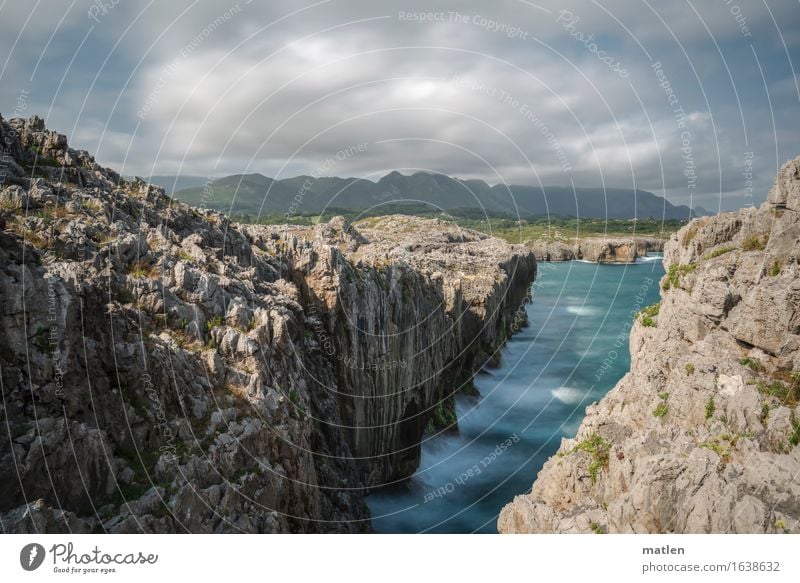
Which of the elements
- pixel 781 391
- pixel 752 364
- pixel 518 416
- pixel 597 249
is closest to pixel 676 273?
pixel 752 364

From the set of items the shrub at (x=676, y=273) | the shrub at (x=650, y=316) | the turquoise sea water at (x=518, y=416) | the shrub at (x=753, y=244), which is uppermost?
the shrub at (x=753, y=244)

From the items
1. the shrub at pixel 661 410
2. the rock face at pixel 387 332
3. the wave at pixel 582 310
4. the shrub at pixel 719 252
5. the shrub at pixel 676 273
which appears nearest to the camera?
the shrub at pixel 661 410

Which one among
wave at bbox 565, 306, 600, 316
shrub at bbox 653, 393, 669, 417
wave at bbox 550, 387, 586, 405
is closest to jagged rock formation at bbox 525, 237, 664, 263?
wave at bbox 565, 306, 600, 316

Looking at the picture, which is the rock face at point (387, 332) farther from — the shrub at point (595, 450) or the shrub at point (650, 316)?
the shrub at point (650, 316)

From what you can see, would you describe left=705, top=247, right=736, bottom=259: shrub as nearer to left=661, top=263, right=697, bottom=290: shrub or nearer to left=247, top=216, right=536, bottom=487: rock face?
left=661, top=263, right=697, bottom=290: shrub

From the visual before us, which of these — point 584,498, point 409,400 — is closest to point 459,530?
point 409,400

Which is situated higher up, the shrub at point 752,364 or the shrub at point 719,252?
the shrub at point 719,252

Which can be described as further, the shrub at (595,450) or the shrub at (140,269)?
the shrub at (140,269)

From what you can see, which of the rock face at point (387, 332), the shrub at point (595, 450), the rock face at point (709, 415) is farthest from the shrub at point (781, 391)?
the rock face at point (387, 332)
